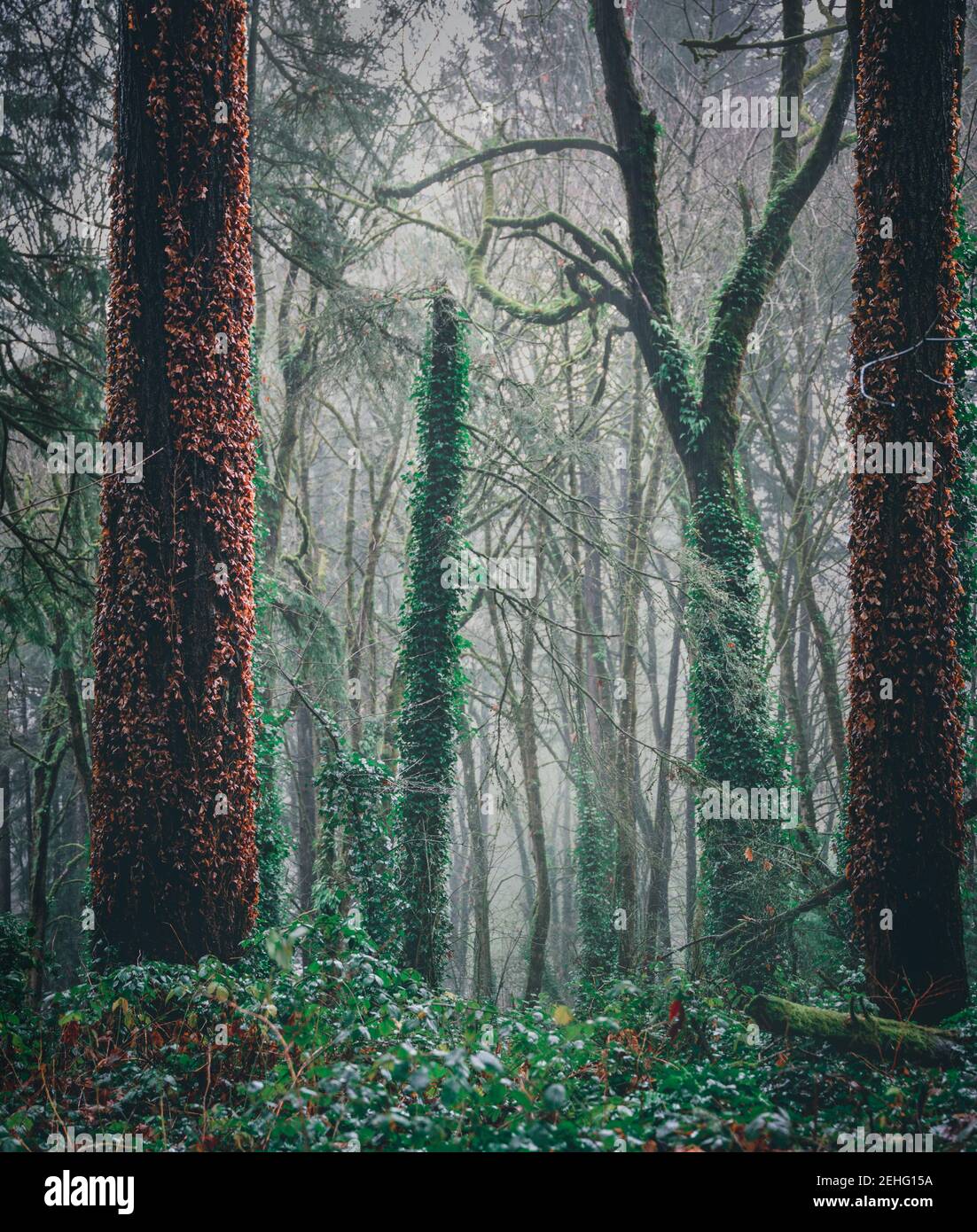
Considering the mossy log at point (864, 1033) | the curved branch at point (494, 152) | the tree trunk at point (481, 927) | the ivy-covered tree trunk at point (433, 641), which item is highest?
the curved branch at point (494, 152)

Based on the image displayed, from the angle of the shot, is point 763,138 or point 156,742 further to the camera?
point 763,138

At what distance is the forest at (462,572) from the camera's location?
429 cm

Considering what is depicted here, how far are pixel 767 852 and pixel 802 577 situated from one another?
6.70 metres

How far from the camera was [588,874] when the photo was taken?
14.6 meters

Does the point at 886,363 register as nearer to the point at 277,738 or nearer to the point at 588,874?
the point at 277,738

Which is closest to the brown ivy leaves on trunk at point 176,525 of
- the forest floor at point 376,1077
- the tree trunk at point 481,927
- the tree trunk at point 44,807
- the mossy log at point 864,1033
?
the forest floor at point 376,1077

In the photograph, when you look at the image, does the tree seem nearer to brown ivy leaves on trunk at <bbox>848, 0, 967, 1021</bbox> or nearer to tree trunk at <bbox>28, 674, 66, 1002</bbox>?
brown ivy leaves on trunk at <bbox>848, 0, 967, 1021</bbox>

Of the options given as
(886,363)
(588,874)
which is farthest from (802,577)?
(886,363)

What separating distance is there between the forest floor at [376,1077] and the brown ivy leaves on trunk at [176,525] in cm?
61

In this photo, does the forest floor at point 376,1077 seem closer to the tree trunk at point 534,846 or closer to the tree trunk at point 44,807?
the tree trunk at point 534,846

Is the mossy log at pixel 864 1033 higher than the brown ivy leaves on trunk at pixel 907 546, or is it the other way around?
the brown ivy leaves on trunk at pixel 907 546

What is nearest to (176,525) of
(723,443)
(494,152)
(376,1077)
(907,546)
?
(376,1077)

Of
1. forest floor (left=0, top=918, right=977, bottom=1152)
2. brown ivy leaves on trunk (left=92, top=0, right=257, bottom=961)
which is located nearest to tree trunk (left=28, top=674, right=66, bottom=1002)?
brown ivy leaves on trunk (left=92, top=0, right=257, bottom=961)

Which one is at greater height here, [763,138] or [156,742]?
[763,138]
